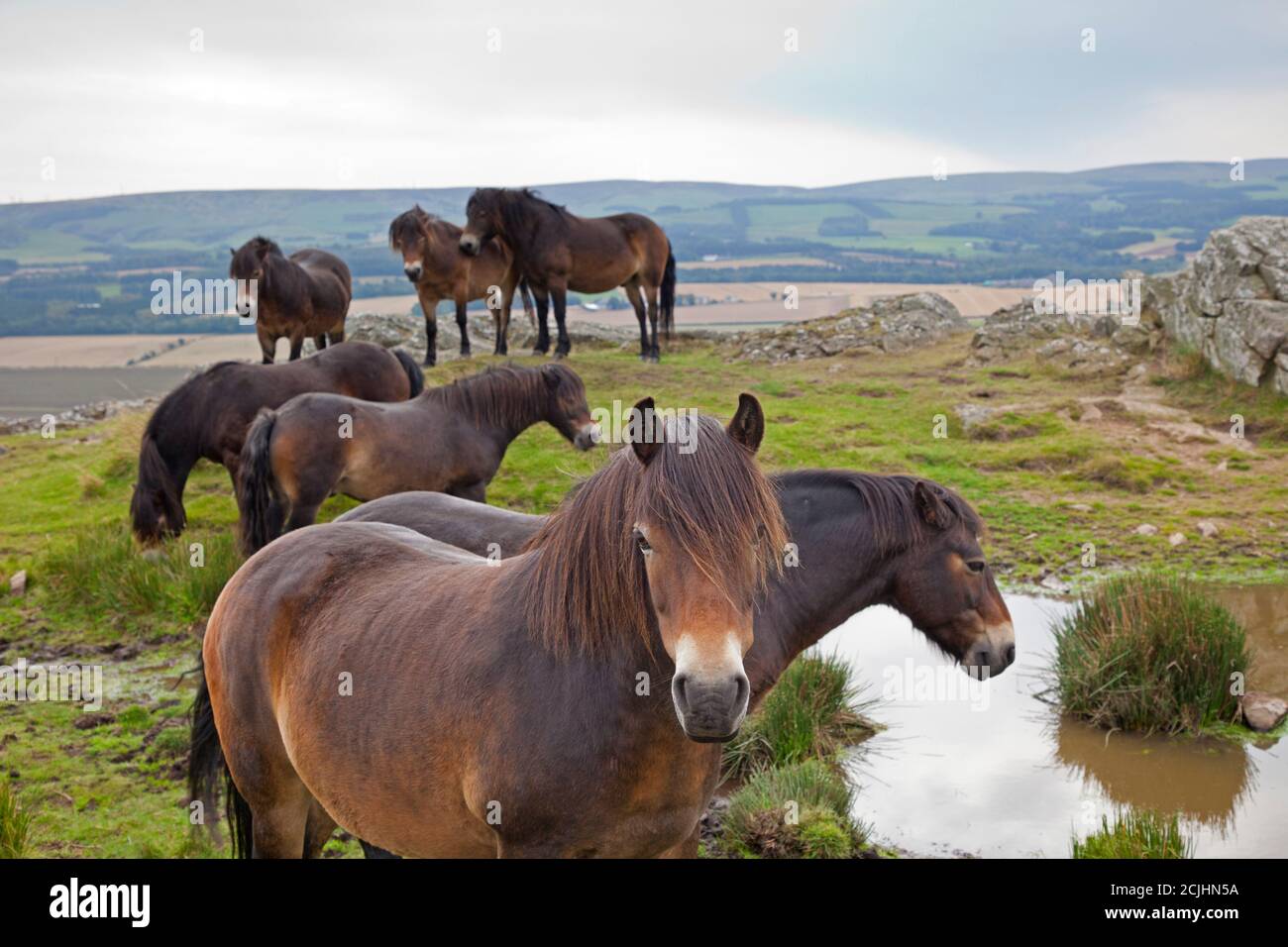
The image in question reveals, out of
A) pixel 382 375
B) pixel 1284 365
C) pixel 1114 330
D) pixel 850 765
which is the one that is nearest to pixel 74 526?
pixel 382 375

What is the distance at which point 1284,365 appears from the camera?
12969 millimetres

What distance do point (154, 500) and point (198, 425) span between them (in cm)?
79

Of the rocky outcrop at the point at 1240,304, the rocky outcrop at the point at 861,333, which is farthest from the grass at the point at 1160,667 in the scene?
the rocky outcrop at the point at 861,333

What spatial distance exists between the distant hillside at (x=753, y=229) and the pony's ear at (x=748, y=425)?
73.5 m

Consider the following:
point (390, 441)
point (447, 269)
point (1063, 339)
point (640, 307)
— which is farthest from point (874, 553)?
point (1063, 339)

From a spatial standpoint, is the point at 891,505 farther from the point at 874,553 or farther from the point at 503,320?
the point at 503,320

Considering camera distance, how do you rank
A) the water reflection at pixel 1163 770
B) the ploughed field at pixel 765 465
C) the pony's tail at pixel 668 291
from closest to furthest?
the water reflection at pixel 1163 770 < the ploughed field at pixel 765 465 < the pony's tail at pixel 668 291

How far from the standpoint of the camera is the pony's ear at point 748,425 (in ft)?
8.86

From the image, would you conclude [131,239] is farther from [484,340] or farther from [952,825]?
[952,825]

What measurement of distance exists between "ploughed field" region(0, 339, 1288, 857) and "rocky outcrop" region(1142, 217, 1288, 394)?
42 cm

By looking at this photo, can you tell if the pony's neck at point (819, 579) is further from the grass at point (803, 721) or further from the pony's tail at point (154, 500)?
the pony's tail at point (154, 500)

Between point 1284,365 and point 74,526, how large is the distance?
13742 mm

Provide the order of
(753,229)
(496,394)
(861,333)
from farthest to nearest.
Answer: (753,229)
(861,333)
(496,394)

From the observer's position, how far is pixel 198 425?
940cm
